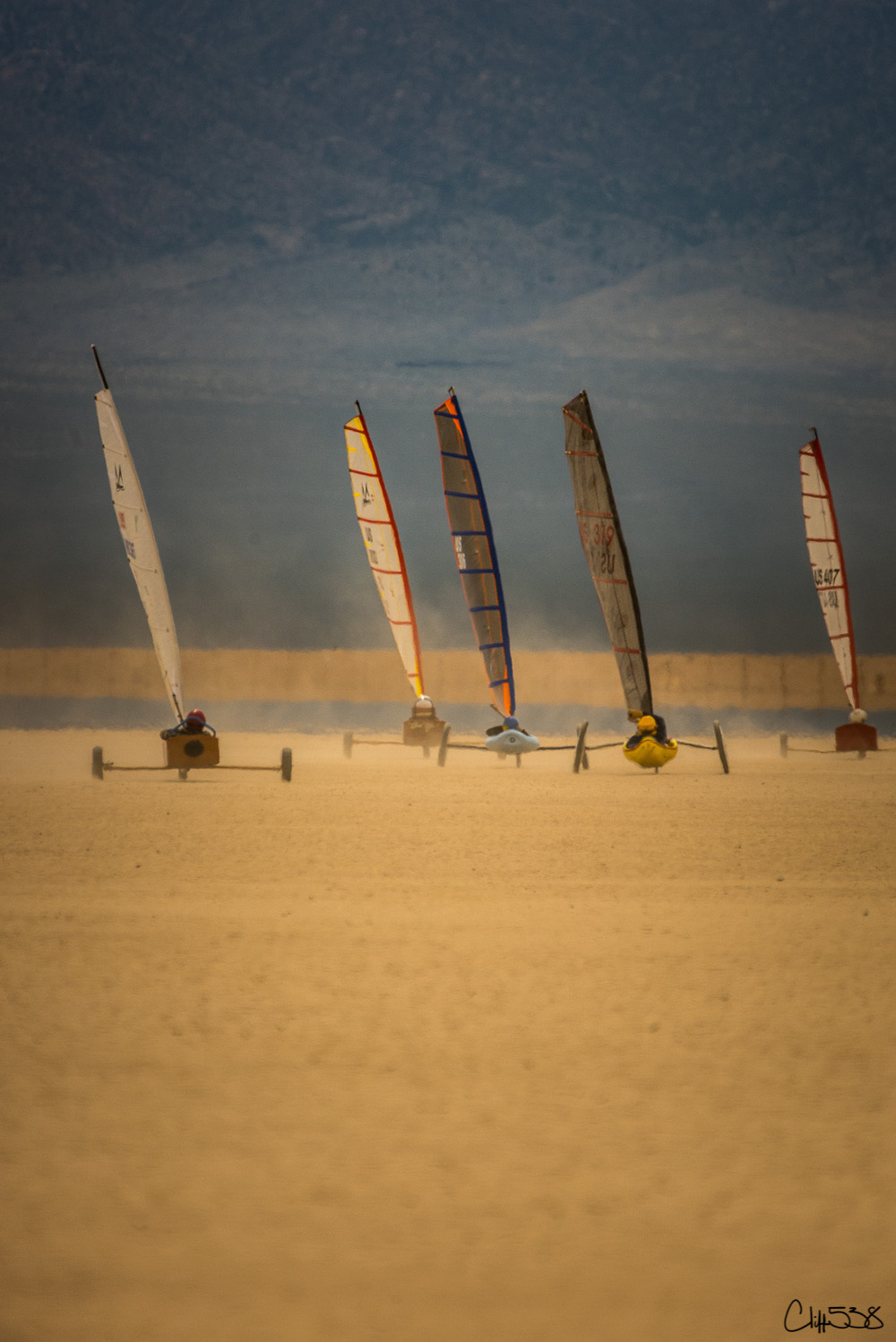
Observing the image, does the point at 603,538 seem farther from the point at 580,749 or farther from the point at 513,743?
the point at 513,743

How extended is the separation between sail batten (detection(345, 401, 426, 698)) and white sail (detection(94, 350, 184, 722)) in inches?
258

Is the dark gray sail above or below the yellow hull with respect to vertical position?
above

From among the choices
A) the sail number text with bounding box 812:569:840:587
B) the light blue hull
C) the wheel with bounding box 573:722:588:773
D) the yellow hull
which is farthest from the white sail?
the sail number text with bounding box 812:569:840:587

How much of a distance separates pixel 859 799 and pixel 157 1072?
11305 millimetres

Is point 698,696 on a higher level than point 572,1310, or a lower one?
higher

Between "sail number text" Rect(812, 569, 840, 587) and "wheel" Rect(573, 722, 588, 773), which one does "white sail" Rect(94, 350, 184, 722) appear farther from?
"sail number text" Rect(812, 569, 840, 587)

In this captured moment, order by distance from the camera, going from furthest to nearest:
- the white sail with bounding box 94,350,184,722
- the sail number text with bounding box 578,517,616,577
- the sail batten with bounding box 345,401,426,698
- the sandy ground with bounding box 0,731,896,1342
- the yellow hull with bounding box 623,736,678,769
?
1. the sail batten with bounding box 345,401,426,698
2. the sail number text with bounding box 578,517,616,577
3. the yellow hull with bounding box 623,736,678,769
4. the white sail with bounding box 94,350,184,722
5. the sandy ground with bounding box 0,731,896,1342

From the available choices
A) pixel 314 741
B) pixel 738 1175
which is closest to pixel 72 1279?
pixel 738 1175

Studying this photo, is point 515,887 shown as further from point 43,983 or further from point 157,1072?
point 157,1072

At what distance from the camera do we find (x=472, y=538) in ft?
70.9

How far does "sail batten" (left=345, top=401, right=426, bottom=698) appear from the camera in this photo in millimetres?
23094

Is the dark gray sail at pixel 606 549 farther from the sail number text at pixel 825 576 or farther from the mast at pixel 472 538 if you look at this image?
the sail number text at pixel 825 576

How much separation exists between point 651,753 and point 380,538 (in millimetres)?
7938

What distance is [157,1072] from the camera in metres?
4.32
